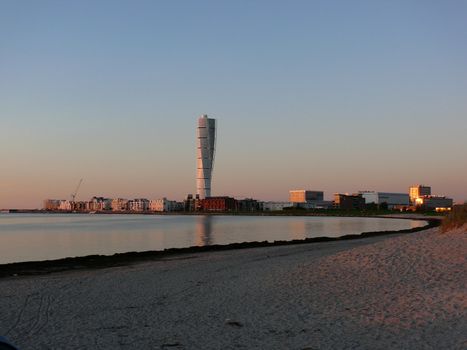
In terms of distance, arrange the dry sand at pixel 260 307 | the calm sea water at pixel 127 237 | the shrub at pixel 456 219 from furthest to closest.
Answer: the calm sea water at pixel 127 237 < the shrub at pixel 456 219 < the dry sand at pixel 260 307

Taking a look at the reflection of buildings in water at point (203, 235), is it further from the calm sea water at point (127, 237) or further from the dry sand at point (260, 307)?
the dry sand at point (260, 307)

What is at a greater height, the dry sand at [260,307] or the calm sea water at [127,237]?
the dry sand at [260,307]

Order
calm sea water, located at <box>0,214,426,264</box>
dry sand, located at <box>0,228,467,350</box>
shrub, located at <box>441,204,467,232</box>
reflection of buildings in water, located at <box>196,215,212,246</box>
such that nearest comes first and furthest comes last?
dry sand, located at <box>0,228,467,350</box> → shrub, located at <box>441,204,467,232</box> → calm sea water, located at <box>0,214,426,264</box> → reflection of buildings in water, located at <box>196,215,212,246</box>

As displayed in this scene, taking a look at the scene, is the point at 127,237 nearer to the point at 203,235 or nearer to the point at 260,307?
the point at 203,235

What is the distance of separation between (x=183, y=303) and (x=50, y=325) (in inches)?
139

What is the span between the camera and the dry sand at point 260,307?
975 cm

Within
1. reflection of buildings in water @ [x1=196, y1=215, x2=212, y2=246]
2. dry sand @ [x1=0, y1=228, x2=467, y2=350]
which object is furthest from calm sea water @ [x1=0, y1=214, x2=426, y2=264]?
dry sand @ [x1=0, y1=228, x2=467, y2=350]

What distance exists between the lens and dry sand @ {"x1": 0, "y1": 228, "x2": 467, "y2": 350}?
9750 mm

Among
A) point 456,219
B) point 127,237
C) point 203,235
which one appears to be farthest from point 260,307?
point 203,235

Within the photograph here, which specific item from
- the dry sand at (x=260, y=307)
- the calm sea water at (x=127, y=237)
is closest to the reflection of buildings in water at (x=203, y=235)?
the calm sea water at (x=127, y=237)

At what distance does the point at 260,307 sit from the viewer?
12.7 meters

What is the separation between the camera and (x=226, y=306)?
13.0 meters

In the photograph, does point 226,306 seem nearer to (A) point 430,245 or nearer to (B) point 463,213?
(A) point 430,245

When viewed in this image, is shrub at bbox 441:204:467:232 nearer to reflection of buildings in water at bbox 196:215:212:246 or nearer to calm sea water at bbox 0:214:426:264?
reflection of buildings in water at bbox 196:215:212:246
